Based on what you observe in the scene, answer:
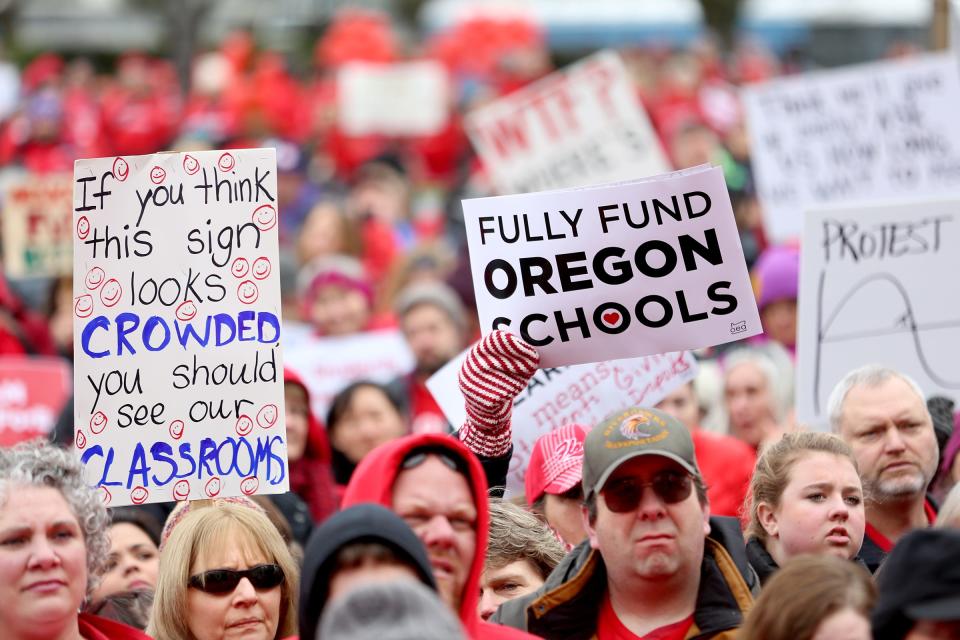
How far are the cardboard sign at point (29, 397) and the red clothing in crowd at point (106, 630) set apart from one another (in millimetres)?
5505

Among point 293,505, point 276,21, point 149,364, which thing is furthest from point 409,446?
point 276,21

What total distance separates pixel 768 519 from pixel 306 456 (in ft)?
9.50

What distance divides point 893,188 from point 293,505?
425cm

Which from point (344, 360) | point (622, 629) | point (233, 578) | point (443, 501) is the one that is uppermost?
point (344, 360)

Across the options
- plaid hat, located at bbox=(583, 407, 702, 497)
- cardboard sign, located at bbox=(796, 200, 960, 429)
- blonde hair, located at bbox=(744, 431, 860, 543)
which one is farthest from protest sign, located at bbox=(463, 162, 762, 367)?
cardboard sign, located at bbox=(796, 200, 960, 429)

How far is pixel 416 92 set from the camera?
22.2 metres

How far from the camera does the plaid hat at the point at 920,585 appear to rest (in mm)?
3701

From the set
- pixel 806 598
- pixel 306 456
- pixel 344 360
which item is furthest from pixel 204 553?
pixel 344 360

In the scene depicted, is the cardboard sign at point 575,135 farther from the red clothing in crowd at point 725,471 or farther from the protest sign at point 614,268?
the protest sign at point 614,268

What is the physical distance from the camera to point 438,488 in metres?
4.27

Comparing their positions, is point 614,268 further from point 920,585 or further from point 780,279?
point 780,279

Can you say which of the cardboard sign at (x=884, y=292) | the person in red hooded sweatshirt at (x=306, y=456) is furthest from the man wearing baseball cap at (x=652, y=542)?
the person in red hooded sweatshirt at (x=306, y=456)

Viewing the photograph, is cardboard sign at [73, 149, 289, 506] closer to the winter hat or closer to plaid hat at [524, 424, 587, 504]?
plaid hat at [524, 424, 587, 504]

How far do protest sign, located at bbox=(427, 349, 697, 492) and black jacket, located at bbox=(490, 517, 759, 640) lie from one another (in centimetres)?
161
